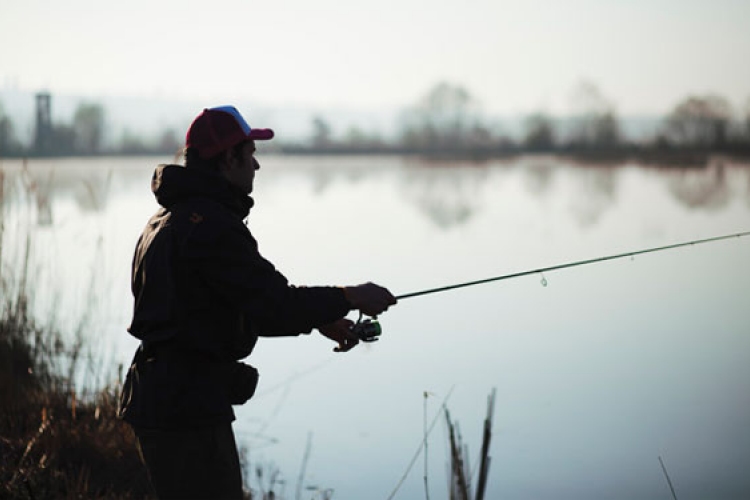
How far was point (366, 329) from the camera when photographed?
2.76m

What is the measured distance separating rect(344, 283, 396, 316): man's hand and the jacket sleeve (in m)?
0.10

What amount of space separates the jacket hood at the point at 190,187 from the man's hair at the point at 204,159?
0.12 ft

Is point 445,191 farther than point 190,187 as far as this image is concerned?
Yes

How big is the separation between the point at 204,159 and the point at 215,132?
0.24 ft

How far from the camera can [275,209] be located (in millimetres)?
15516

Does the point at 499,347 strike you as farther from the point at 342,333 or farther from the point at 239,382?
the point at 239,382

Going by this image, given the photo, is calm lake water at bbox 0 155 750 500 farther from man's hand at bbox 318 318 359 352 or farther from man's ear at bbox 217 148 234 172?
man's ear at bbox 217 148 234 172

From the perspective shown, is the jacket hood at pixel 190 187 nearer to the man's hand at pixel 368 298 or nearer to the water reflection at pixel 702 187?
the man's hand at pixel 368 298

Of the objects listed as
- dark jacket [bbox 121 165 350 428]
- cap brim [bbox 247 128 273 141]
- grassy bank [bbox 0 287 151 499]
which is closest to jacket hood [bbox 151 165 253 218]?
dark jacket [bbox 121 165 350 428]

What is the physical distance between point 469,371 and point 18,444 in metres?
3.36

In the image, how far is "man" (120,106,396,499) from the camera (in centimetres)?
230

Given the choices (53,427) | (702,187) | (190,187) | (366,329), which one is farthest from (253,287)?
(702,187)

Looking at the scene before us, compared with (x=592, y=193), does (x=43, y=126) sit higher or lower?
higher

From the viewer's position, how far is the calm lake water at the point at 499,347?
5.10m
